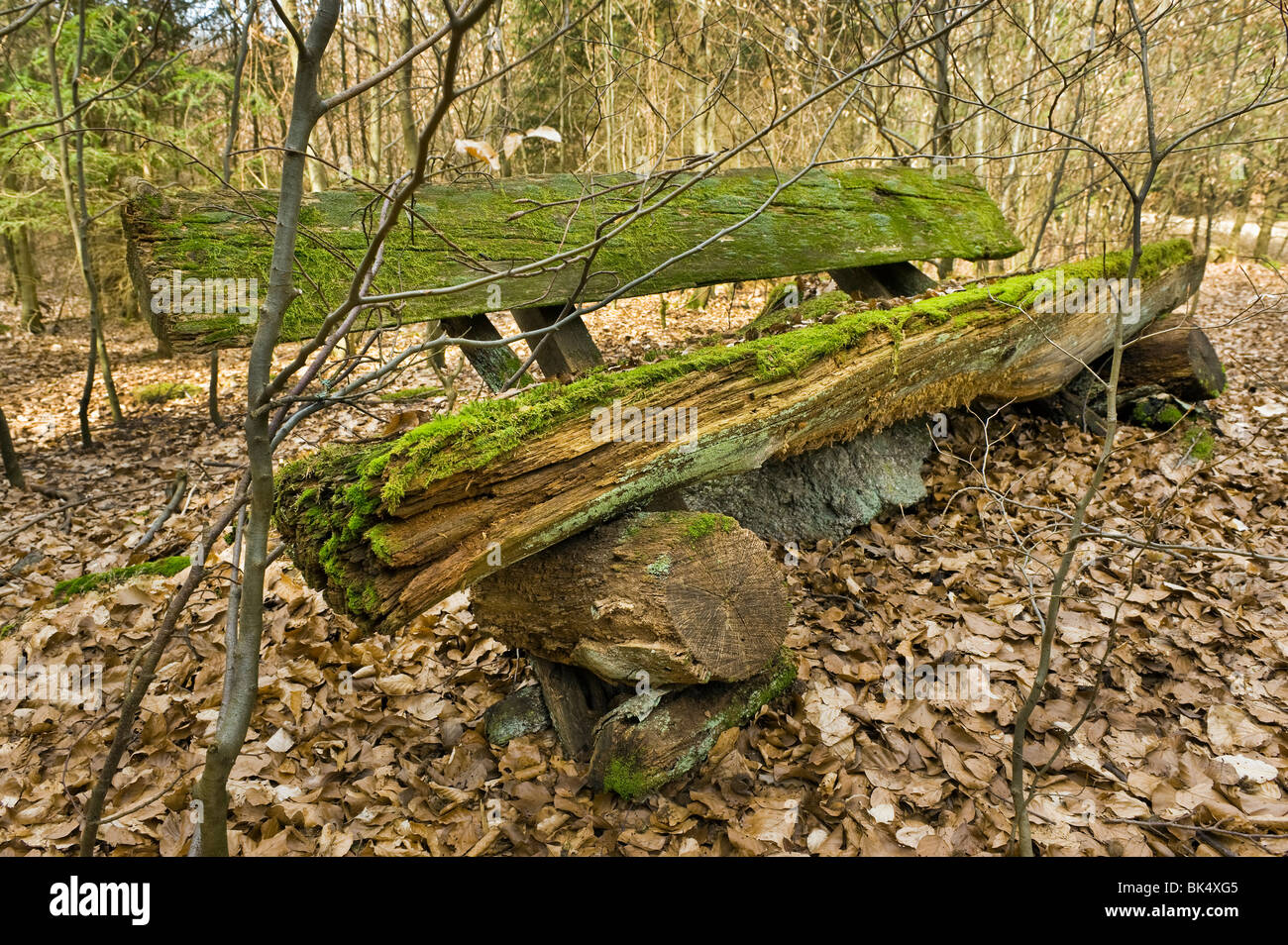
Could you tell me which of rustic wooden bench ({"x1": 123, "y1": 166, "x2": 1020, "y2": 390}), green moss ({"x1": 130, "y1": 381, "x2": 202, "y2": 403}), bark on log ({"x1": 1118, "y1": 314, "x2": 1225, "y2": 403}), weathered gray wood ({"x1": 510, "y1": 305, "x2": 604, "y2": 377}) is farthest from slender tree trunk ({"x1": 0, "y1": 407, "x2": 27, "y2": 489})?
bark on log ({"x1": 1118, "y1": 314, "x2": 1225, "y2": 403})

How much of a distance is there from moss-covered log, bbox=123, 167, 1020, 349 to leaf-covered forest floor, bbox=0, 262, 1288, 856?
3.33ft

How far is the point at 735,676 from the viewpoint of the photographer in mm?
2559

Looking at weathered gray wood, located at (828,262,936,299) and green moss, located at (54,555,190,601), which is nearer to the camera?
green moss, located at (54,555,190,601)

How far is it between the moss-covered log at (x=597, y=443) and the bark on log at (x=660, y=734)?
744mm

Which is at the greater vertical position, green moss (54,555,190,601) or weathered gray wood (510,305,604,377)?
weathered gray wood (510,305,604,377)

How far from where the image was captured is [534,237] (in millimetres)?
3348

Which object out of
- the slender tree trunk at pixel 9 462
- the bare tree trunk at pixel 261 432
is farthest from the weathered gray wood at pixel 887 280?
the slender tree trunk at pixel 9 462

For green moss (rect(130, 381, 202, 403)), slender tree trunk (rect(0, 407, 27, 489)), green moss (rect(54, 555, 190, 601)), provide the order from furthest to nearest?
green moss (rect(130, 381, 202, 403))
slender tree trunk (rect(0, 407, 27, 489))
green moss (rect(54, 555, 190, 601))

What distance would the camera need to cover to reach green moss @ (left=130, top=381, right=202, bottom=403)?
784cm

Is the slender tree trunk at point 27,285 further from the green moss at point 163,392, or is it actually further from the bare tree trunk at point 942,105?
the bare tree trunk at point 942,105

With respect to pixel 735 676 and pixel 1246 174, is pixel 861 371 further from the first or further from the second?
pixel 1246 174

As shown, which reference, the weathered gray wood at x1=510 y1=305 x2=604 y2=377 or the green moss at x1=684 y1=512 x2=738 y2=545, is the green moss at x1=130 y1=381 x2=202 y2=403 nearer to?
the weathered gray wood at x1=510 y1=305 x2=604 y2=377

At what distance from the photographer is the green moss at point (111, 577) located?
3.59 metres

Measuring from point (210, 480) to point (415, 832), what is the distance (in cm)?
379
